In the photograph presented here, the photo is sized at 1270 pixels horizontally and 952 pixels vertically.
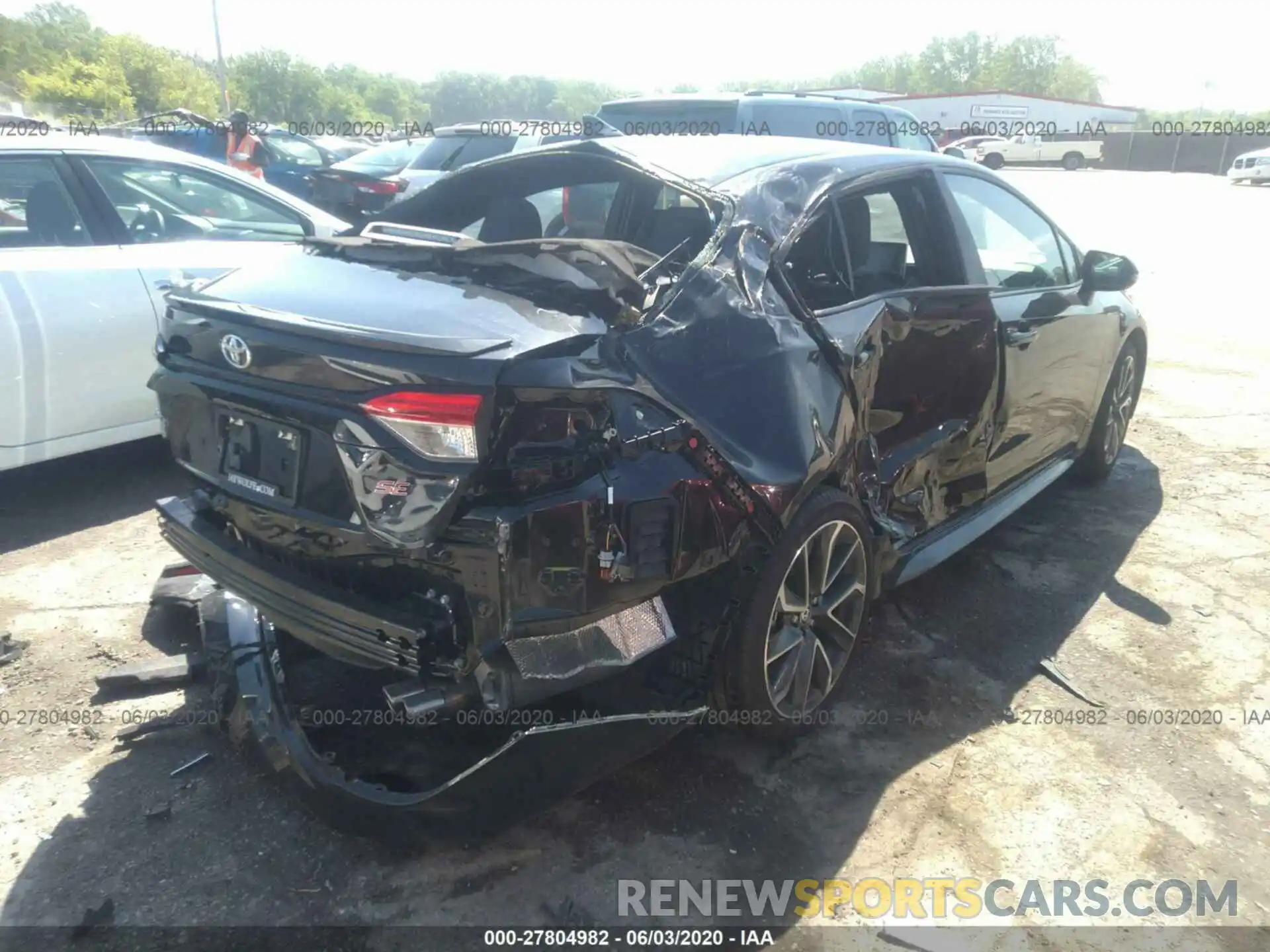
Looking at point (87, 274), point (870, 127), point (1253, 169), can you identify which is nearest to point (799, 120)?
point (870, 127)

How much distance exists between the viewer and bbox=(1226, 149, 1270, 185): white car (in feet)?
99.0

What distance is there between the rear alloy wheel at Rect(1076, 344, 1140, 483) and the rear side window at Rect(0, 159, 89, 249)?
Answer: 5005mm

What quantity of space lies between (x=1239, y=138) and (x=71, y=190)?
5044 cm

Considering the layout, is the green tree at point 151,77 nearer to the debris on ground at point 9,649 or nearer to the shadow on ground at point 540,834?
the debris on ground at point 9,649

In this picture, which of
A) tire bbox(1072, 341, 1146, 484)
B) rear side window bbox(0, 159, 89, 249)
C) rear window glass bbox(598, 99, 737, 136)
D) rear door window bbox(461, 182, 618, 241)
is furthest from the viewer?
rear window glass bbox(598, 99, 737, 136)

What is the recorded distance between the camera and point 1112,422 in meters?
5.06

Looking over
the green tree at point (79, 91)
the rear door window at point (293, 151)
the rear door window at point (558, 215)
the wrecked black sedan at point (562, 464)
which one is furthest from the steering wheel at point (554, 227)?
the green tree at point (79, 91)

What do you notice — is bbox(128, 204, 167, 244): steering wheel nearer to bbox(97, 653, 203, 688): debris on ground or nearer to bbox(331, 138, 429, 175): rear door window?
bbox(97, 653, 203, 688): debris on ground

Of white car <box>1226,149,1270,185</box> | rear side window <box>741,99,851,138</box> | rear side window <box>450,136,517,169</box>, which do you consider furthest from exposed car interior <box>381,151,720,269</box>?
white car <box>1226,149,1270,185</box>

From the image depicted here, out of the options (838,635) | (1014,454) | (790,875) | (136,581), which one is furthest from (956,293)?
(136,581)

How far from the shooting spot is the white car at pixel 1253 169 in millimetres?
30172

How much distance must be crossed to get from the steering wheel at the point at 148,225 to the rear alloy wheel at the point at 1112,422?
15.7 ft

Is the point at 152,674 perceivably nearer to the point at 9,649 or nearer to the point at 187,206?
the point at 9,649

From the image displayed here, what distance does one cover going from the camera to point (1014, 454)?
400 centimetres
